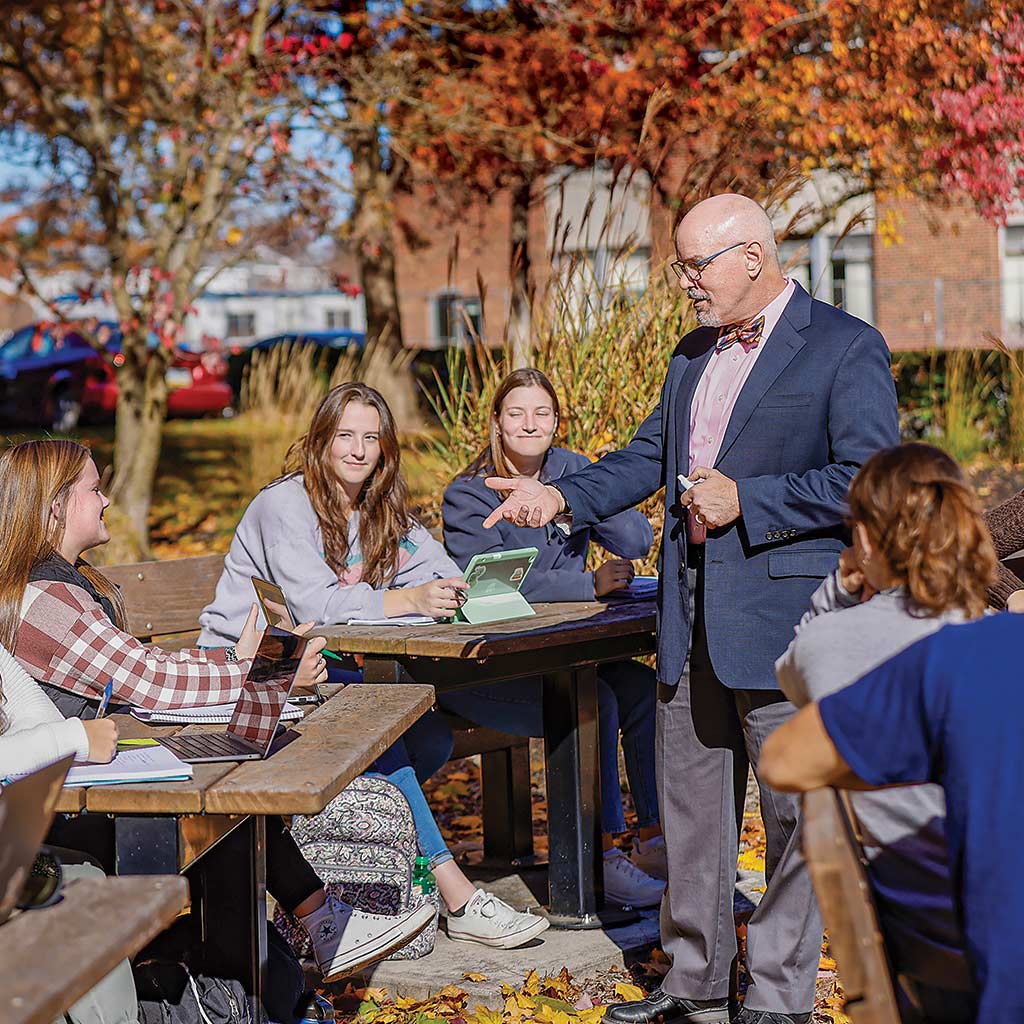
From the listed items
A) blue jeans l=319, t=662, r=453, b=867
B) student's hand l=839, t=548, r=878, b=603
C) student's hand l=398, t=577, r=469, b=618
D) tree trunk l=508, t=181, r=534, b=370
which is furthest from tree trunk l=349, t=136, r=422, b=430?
student's hand l=839, t=548, r=878, b=603

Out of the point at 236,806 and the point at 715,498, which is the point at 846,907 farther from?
the point at 715,498

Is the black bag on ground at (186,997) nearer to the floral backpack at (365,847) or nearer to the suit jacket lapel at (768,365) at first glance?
the floral backpack at (365,847)

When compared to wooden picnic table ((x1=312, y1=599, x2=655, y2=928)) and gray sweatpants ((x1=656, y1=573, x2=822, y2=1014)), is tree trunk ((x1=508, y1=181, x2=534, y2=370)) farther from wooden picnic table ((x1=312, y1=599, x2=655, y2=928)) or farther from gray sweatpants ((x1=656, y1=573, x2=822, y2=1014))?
A: gray sweatpants ((x1=656, y1=573, x2=822, y2=1014))

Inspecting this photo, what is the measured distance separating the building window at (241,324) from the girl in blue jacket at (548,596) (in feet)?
190

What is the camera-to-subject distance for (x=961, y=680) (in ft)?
6.65

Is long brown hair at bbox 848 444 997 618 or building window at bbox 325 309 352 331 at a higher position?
building window at bbox 325 309 352 331

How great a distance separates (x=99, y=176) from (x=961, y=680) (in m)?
9.14

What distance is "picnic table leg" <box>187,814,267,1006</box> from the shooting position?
307 centimetres

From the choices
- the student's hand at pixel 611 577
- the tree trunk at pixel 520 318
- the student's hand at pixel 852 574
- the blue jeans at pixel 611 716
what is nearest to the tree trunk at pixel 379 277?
the tree trunk at pixel 520 318

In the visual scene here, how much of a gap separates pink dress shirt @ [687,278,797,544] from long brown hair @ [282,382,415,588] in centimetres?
128

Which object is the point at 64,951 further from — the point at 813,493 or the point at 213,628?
the point at 213,628

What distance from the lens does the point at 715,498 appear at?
338 cm

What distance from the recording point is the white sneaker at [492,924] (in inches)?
166

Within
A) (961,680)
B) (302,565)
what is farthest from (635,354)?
(961,680)
